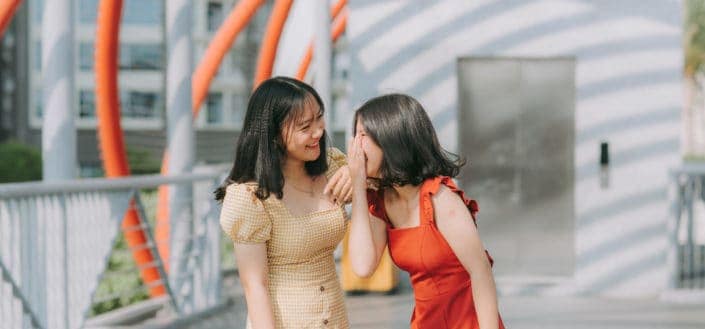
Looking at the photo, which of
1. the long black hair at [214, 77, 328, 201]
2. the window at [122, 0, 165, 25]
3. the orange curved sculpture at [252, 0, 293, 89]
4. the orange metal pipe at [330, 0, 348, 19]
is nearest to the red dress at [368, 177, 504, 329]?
the long black hair at [214, 77, 328, 201]

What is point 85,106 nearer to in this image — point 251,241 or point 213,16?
point 213,16

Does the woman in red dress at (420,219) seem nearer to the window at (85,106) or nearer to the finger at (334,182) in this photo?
the finger at (334,182)

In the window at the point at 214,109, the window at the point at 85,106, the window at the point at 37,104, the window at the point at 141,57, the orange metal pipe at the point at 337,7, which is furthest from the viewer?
the window at the point at 214,109

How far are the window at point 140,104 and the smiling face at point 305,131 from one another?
36089 mm

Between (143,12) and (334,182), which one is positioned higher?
(143,12)

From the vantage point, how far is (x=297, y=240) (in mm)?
2980

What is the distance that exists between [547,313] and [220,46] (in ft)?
19.5

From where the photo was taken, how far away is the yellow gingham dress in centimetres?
290

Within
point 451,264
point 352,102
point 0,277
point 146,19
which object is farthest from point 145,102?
point 451,264

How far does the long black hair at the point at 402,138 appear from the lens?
2859mm

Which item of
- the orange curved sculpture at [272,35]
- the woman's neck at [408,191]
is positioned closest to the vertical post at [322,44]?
the orange curved sculpture at [272,35]

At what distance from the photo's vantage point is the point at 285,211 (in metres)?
2.98

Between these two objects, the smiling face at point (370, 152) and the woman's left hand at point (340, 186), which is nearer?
the smiling face at point (370, 152)

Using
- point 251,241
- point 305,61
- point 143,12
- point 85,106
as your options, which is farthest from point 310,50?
point 85,106
